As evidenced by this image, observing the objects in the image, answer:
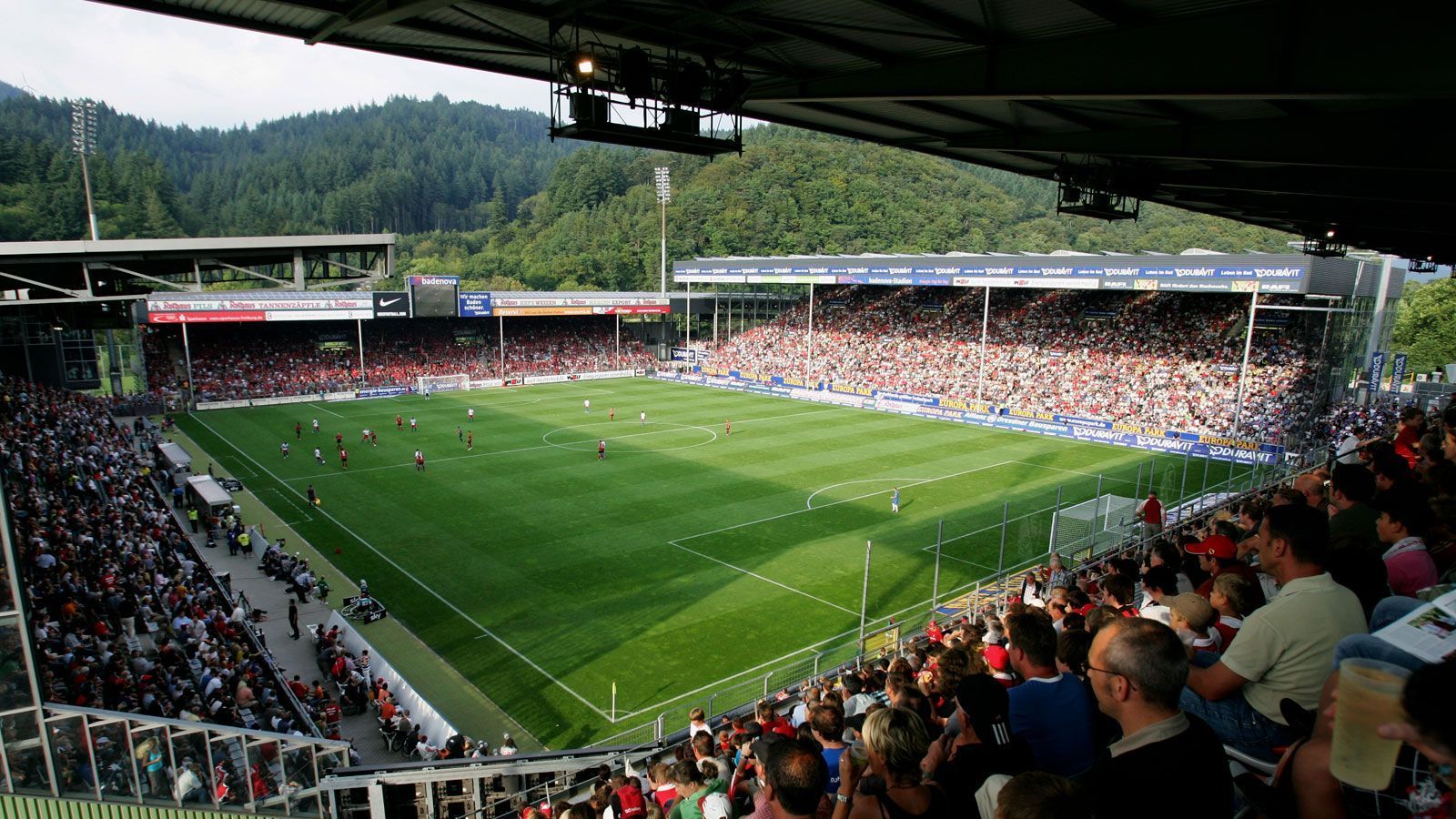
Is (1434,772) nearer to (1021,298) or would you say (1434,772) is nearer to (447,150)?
(1021,298)

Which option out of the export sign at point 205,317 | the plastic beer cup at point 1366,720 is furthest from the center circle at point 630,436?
the plastic beer cup at point 1366,720

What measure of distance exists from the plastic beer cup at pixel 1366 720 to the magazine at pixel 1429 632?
37 centimetres

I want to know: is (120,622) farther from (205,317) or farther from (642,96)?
(205,317)

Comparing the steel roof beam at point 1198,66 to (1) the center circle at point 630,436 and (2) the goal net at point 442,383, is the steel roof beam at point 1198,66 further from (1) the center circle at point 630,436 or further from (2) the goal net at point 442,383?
(2) the goal net at point 442,383

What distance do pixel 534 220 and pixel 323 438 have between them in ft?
321

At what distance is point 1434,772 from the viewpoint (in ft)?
7.87

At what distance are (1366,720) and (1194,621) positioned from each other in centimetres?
243

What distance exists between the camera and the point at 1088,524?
19.6 m

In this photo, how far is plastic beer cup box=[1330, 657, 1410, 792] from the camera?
98.3 inches

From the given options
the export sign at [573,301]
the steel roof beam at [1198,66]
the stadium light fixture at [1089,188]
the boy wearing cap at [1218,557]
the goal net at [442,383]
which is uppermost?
the steel roof beam at [1198,66]

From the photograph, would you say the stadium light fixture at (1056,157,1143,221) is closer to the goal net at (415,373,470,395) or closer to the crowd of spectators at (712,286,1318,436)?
the crowd of spectators at (712,286,1318,436)

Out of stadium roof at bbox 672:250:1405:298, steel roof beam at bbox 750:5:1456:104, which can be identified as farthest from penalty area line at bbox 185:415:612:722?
stadium roof at bbox 672:250:1405:298

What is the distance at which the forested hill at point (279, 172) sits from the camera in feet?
281

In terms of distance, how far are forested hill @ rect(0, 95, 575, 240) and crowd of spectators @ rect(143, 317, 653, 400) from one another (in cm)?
4478
